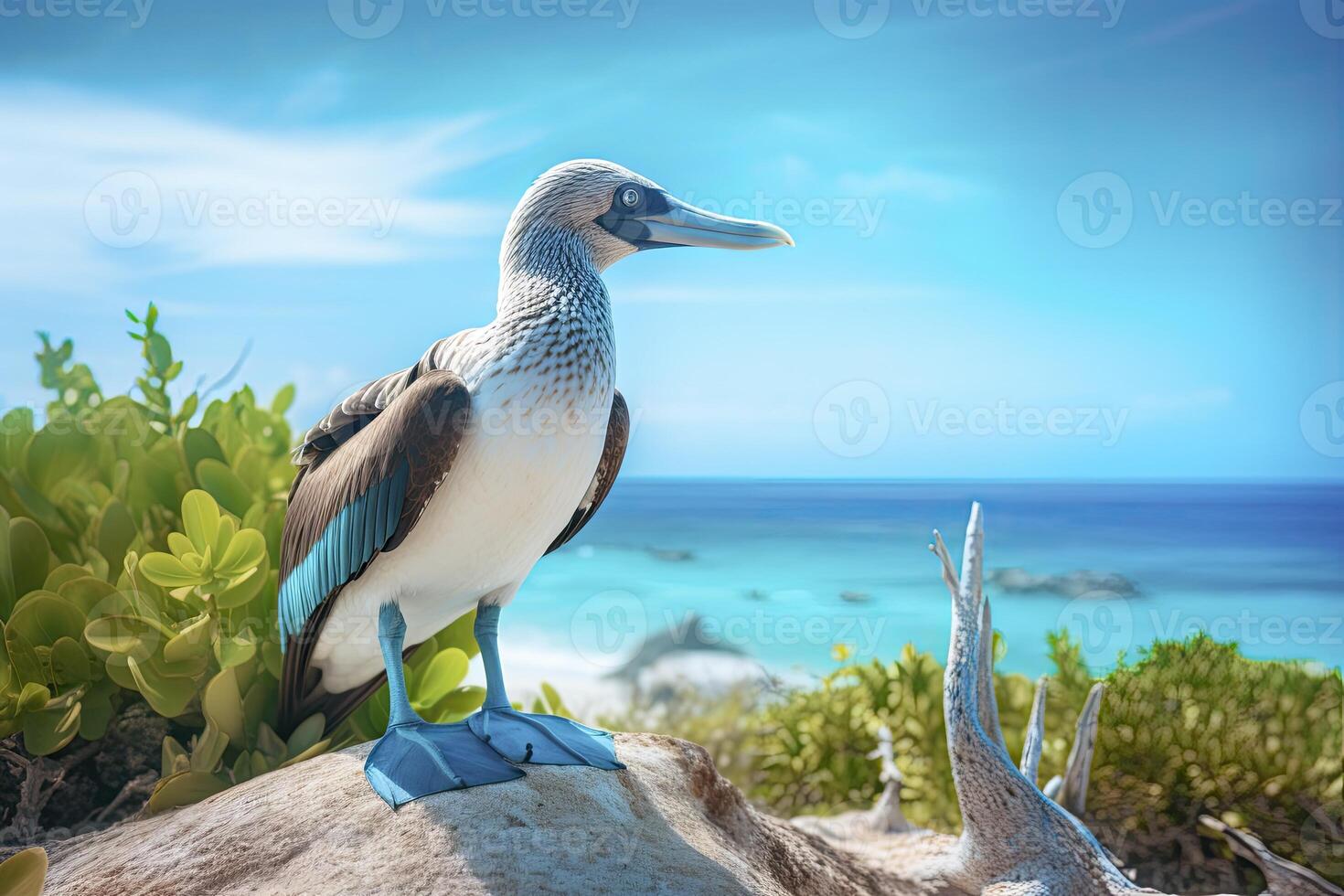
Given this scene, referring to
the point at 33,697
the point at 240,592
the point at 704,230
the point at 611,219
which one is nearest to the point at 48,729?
the point at 33,697

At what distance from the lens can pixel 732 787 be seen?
2.74 meters

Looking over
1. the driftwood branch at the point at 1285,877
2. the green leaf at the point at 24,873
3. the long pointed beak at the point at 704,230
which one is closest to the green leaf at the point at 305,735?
the green leaf at the point at 24,873

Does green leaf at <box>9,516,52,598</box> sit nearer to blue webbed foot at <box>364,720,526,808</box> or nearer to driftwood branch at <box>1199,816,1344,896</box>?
blue webbed foot at <box>364,720,526,808</box>

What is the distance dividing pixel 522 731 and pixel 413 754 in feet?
0.89

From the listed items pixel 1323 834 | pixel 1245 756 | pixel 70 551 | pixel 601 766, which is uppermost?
pixel 70 551

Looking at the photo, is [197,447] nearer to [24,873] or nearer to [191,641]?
[191,641]

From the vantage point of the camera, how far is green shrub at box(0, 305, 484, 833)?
8.76ft

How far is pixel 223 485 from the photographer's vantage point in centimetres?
321

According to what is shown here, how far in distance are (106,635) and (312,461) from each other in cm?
75

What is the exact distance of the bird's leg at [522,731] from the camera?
7.63ft

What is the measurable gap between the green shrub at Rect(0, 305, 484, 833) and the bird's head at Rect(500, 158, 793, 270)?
3.66ft

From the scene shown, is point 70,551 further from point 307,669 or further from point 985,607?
point 985,607

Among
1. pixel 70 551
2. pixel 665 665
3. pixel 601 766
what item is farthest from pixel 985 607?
pixel 665 665

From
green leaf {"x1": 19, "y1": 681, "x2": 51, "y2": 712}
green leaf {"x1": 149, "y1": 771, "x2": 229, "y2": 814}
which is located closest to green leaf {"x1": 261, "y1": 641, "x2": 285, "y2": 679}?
green leaf {"x1": 149, "y1": 771, "x2": 229, "y2": 814}
